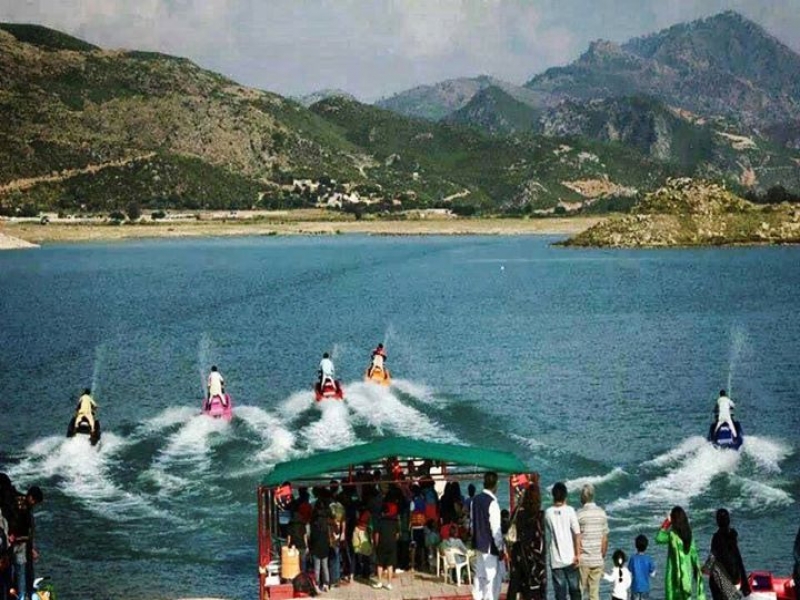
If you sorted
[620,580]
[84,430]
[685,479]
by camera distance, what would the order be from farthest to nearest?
1. [84,430]
2. [685,479]
3. [620,580]

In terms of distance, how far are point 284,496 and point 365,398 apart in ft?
92.3

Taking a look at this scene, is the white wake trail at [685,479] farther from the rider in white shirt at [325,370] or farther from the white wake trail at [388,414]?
the rider in white shirt at [325,370]

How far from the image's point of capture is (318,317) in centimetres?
9975

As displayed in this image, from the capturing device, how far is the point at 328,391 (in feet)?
163

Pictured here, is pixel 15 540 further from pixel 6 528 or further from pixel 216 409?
pixel 216 409

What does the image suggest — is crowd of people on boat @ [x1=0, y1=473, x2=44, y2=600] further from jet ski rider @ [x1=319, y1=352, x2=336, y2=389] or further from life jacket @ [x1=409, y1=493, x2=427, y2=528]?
jet ski rider @ [x1=319, y1=352, x2=336, y2=389]

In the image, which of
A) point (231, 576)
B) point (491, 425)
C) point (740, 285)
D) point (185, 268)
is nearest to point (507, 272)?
point (740, 285)

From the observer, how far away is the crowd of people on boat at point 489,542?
1700 cm

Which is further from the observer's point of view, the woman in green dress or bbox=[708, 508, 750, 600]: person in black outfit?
bbox=[708, 508, 750, 600]: person in black outfit

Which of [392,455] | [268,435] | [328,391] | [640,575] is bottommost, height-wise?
[268,435]

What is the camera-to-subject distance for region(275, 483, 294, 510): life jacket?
22.7 metres

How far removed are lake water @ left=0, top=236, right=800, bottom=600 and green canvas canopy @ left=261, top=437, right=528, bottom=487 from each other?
5.56 meters

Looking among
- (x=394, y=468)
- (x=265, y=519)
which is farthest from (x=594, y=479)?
(x=265, y=519)

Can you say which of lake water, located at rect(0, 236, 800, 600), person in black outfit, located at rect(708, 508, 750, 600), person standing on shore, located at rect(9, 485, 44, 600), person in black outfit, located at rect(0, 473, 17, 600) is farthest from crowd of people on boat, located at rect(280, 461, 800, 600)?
lake water, located at rect(0, 236, 800, 600)
